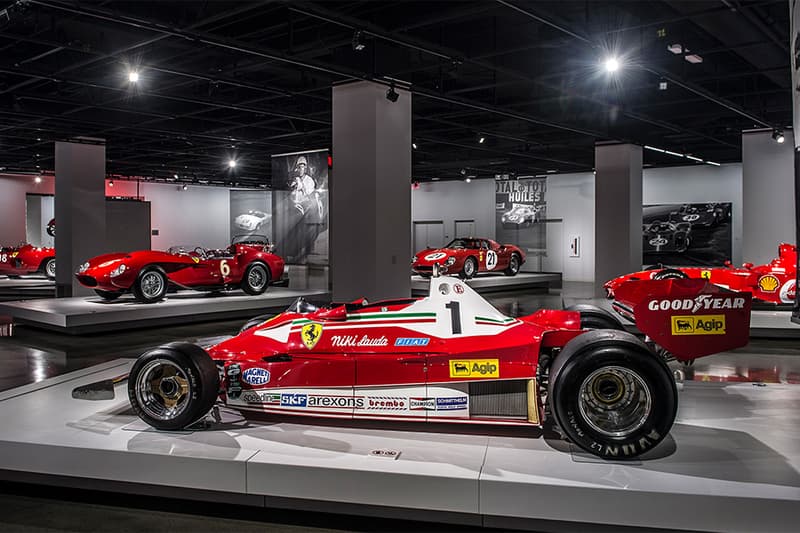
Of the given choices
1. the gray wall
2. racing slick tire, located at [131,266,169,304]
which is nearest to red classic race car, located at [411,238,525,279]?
racing slick tire, located at [131,266,169,304]

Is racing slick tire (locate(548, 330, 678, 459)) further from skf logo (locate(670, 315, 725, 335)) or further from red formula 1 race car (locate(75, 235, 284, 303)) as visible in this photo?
red formula 1 race car (locate(75, 235, 284, 303))

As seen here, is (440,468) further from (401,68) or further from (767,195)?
(767,195)

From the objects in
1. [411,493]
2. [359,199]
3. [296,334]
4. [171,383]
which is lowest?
[411,493]

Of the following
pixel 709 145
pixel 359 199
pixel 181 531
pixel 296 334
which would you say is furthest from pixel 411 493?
pixel 709 145

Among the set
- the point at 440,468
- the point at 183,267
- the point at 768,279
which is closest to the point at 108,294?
the point at 183,267

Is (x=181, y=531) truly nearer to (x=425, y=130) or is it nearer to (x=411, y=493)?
(x=411, y=493)

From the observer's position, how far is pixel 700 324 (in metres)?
4.33

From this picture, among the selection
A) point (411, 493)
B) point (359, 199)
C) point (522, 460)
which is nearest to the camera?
point (411, 493)

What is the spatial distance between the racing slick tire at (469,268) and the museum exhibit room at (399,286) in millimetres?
104

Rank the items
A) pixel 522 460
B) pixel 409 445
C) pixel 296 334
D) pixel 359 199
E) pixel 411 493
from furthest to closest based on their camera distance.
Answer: pixel 359 199 < pixel 296 334 < pixel 409 445 < pixel 522 460 < pixel 411 493

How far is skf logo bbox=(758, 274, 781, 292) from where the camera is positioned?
10.8 meters

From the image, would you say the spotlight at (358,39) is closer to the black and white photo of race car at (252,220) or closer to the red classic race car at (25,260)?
the red classic race car at (25,260)

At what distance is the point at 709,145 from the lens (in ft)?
65.3

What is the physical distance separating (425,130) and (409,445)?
1383cm
